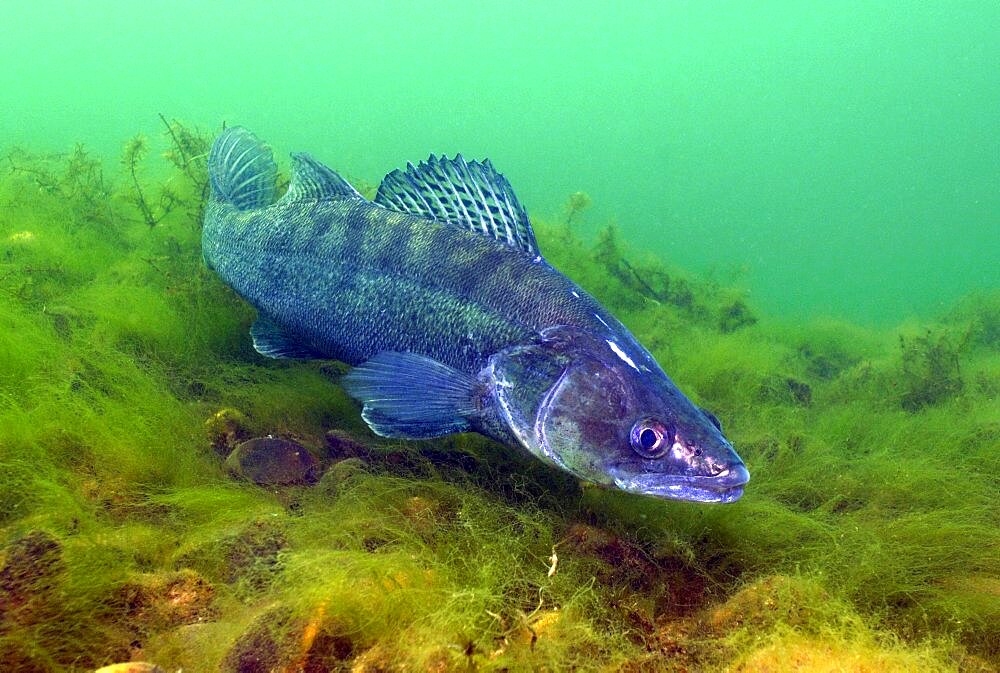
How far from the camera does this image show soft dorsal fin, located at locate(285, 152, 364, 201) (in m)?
5.01

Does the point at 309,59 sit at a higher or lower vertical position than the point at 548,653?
higher

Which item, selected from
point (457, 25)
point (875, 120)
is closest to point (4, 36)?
point (457, 25)

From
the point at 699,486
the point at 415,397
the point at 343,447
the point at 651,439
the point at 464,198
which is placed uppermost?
the point at 464,198

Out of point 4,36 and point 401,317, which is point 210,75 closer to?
point 4,36

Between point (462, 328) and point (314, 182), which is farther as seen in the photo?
point (314, 182)

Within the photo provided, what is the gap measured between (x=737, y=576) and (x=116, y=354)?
4750 mm

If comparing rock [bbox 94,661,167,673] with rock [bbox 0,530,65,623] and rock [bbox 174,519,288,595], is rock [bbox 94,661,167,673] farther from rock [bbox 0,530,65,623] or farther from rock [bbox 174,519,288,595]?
rock [bbox 174,519,288,595]

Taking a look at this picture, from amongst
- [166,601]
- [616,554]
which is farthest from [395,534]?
[616,554]

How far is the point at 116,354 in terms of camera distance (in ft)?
14.4

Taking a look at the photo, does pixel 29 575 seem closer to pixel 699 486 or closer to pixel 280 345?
pixel 699 486

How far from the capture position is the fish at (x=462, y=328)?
3.06 m

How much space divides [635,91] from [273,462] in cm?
18035

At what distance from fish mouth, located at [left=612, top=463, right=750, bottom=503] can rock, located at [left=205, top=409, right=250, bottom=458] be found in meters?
2.94

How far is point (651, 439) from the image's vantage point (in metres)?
2.99
